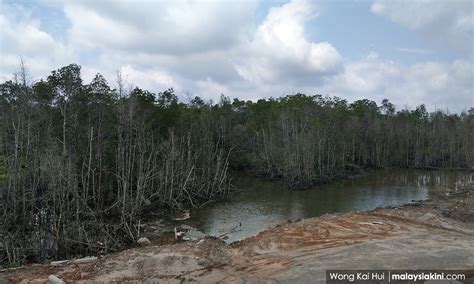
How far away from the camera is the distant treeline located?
17.9m

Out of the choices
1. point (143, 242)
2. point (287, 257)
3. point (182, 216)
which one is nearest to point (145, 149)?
point (182, 216)

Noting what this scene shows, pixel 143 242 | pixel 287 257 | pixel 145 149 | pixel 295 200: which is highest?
pixel 145 149

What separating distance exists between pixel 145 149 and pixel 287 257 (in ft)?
54.8

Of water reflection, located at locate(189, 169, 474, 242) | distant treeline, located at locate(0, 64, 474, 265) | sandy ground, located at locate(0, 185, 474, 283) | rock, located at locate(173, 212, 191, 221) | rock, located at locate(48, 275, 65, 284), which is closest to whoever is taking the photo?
rock, located at locate(48, 275, 65, 284)

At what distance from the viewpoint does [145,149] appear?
2697 cm

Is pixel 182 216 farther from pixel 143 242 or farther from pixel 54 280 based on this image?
pixel 54 280

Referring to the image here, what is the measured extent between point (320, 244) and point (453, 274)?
4586mm

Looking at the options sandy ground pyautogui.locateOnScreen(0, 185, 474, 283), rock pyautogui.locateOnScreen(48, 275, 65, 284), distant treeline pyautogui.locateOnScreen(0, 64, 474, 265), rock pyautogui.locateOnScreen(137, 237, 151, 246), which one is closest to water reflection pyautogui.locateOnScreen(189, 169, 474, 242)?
distant treeline pyautogui.locateOnScreen(0, 64, 474, 265)

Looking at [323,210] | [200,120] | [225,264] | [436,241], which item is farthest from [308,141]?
[225,264]

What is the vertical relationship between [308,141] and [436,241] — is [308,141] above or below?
above

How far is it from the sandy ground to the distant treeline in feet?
15.1

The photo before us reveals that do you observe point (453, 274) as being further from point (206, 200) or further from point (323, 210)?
point (206, 200)

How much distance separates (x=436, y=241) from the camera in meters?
14.2

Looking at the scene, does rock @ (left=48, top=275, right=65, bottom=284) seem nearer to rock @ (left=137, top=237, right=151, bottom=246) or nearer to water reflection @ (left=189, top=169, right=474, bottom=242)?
rock @ (left=137, top=237, right=151, bottom=246)
